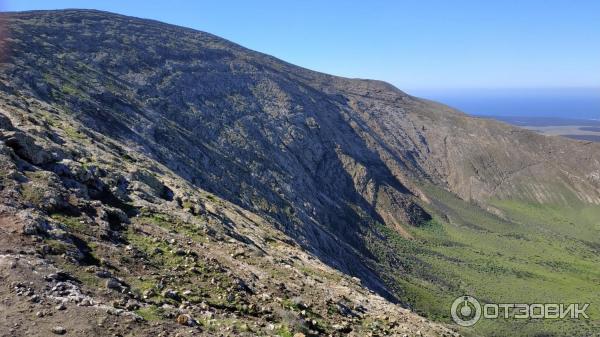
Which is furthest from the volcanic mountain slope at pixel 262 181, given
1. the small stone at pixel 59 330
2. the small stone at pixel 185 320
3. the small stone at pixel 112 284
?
the small stone at pixel 59 330

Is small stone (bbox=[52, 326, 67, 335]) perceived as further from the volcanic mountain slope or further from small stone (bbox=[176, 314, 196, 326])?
small stone (bbox=[176, 314, 196, 326])

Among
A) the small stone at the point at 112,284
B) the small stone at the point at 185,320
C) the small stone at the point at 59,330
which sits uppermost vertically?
the small stone at the point at 112,284

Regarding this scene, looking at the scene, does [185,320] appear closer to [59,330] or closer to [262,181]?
[59,330]

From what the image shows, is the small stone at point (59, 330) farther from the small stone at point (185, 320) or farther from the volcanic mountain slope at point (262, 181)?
the small stone at point (185, 320)

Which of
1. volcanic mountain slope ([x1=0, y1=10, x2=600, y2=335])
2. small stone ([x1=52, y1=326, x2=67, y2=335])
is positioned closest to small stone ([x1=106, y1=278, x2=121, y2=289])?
volcanic mountain slope ([x1=0, y1=10, x2=600, y2=335])

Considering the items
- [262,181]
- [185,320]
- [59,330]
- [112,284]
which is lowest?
[262,181]

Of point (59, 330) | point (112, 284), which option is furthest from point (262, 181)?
point (59, 330)

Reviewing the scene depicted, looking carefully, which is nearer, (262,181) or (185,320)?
(185,320)

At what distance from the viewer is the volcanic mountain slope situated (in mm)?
20109

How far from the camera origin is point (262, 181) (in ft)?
266

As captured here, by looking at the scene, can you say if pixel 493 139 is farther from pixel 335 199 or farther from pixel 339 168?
pixel 335 199

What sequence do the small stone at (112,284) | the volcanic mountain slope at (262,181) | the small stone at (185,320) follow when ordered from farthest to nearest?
the volcanic mountain slope at (262,181) → the small stone at (112,284) → the small stone at (185,320)

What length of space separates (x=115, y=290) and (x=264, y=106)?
331 ft

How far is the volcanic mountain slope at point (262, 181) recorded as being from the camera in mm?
20109
